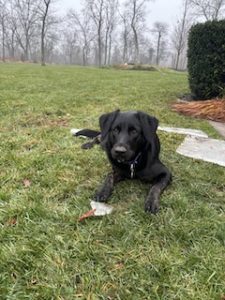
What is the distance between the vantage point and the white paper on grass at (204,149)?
3.61m

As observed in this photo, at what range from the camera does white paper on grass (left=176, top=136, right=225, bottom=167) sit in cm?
361

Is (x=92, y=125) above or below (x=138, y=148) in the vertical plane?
below

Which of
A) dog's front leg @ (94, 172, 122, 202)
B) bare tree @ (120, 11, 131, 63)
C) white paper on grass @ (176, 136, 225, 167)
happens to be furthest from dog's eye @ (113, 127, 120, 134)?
bare tree @ (120, 11, 131, 63)

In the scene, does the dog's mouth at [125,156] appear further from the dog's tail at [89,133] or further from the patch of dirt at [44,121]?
the patch of dirt at [44,121]

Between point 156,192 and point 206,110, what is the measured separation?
4094 millimetres

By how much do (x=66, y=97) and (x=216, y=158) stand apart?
4840 millimetres

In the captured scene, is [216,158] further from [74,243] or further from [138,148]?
[74,243]

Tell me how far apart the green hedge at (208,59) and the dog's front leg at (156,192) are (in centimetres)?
484

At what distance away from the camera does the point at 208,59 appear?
7125 mm

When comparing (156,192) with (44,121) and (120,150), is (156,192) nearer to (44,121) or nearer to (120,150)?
(120,150)

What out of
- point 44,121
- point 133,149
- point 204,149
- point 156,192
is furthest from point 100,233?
point 44,121

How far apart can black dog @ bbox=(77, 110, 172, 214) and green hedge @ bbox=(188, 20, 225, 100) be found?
478cm

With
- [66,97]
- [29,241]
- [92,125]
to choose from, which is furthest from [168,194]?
[66,97]

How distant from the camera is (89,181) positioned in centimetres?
295
